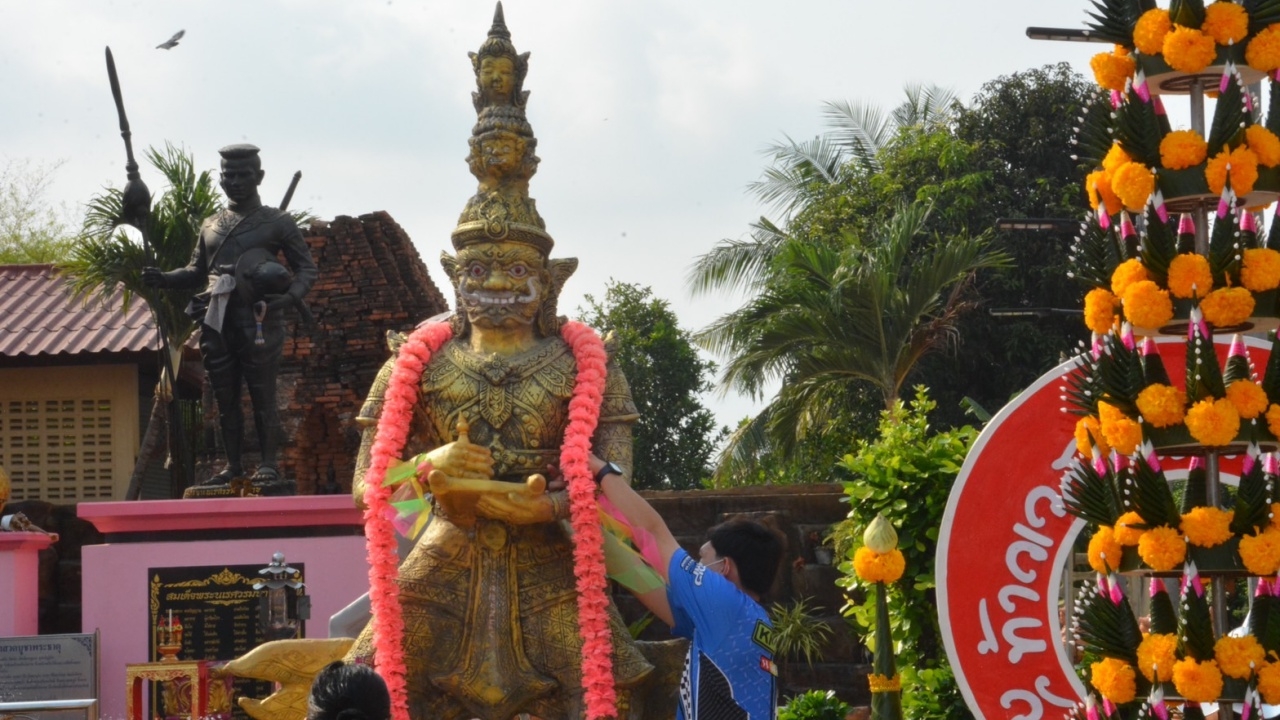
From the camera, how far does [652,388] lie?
2398cm

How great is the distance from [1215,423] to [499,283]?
292 cm

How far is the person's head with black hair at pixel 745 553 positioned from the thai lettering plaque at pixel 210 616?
3.82m

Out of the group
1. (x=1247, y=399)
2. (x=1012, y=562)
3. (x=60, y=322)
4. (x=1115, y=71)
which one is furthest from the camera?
(x=60, y=322)

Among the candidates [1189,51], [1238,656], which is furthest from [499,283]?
[1238,656]

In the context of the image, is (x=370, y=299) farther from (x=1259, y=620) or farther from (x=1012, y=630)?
(x=1259, y=620)

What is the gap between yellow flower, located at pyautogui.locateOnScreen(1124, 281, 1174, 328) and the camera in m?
5.05

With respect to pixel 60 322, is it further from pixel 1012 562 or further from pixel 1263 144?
pixel 1263 144

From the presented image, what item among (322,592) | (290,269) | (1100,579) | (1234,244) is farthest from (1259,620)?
(290,269)

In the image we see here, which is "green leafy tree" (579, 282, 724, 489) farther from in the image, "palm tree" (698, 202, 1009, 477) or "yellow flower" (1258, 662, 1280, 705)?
"yellow flower" (1258, 662, 1280, 705)

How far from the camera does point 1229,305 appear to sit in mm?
5008

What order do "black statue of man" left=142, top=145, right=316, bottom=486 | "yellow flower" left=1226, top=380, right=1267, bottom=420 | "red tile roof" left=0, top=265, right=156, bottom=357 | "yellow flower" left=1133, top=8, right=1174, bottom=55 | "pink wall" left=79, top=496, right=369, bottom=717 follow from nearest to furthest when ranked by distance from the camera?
"yellow flower" left=1226, top=380, right=1267, bottom=420, "yellow flower" left=1133, top=8, right=1174, bottom=55, "pink wall" left=79, top=496, right=369, bottom=717, "black statue of man" left=142, top=145, right=316, bottom=486, "red tile roof" left=0, top=265, right=156, bottom=357

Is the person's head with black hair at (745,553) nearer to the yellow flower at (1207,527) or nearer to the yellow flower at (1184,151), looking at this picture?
the yellow flower at (1207,527)

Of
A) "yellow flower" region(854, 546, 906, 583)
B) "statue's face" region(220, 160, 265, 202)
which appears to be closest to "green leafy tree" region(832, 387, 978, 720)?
"yellow flower" region(854, 546, 906, 583)

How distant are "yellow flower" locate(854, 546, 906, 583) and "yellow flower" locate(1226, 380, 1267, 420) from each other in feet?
5.61
